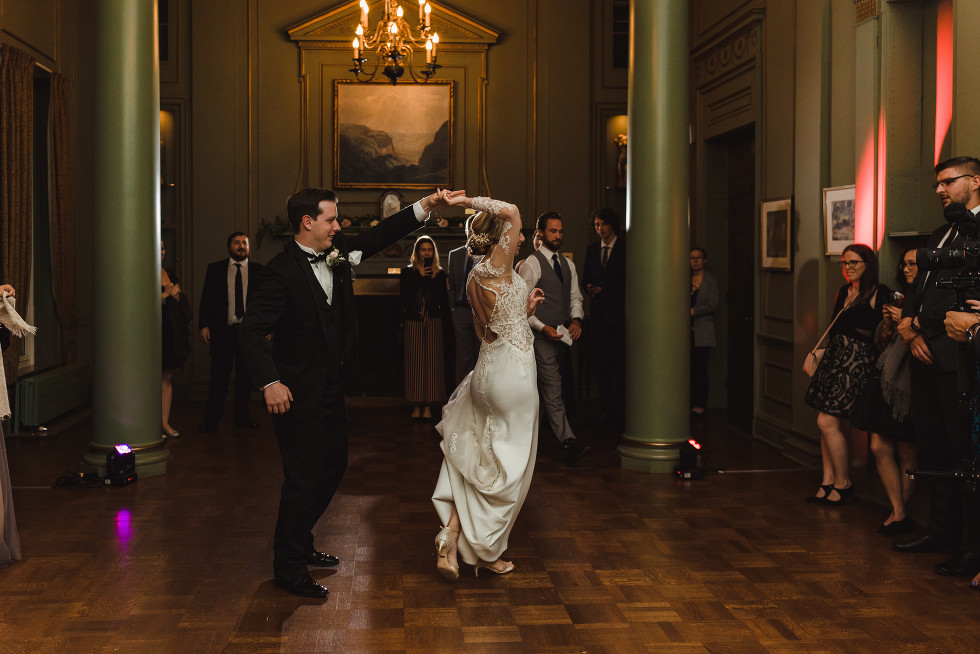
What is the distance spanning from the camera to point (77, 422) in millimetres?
8117

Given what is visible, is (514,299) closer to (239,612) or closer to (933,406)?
(239,612)

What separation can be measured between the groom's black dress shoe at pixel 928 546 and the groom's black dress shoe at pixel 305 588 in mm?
2647

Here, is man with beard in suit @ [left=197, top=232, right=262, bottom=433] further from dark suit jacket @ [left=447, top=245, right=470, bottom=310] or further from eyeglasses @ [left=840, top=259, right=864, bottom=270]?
eyeglasses @ [left=840, top=259, right=864, bottom=270]

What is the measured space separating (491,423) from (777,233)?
12.5ft

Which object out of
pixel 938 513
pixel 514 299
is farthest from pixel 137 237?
pixel 938 513

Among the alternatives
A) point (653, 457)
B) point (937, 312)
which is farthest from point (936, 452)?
point (653, 457)

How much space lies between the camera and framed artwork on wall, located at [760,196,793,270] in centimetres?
686

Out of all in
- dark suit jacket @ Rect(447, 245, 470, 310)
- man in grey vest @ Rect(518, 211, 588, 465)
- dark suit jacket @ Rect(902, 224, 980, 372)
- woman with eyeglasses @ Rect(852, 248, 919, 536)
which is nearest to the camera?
dark suit jacket @ Rect(902, 224, 980, 372)

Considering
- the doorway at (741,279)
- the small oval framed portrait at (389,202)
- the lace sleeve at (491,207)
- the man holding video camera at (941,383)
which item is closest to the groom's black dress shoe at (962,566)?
the man holding video camera at (941,383)

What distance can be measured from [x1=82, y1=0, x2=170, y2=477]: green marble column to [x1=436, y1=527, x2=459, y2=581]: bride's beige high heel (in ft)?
9.08

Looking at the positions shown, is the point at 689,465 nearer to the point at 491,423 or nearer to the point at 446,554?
the point at 491,423

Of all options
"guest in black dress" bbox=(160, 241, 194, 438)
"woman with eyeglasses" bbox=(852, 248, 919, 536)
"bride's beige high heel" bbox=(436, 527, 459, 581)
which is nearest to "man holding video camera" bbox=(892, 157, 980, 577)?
"woman with eyeglasses" bbox=(852, 248, 919, 536)

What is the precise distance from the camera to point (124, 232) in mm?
5863

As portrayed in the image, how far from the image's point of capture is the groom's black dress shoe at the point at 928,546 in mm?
4367
